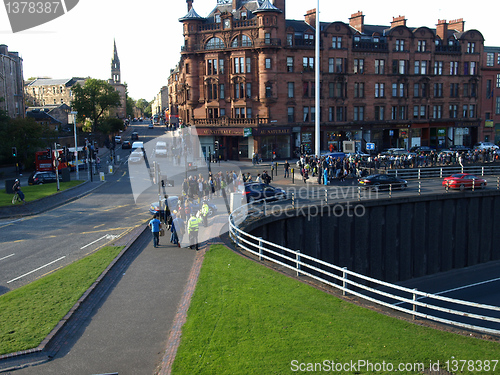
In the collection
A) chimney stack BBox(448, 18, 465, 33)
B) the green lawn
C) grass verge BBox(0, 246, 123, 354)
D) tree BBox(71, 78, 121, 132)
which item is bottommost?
grass verge BBox(0, 246, 123, 354)

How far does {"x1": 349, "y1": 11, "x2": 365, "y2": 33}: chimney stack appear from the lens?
63656 millimetres

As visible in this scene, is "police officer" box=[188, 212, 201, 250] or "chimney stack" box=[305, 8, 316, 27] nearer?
"police officer" box=[188, 212, 201, 250]

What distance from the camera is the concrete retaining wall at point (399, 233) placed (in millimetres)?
25125

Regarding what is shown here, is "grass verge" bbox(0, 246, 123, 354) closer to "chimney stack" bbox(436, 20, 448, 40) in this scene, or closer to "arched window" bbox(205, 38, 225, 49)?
"arched window" bbox(205, 38, 225, 49)

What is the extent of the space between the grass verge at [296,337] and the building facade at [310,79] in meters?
46.6

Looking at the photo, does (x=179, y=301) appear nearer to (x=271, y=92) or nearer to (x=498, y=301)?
(x=498, y=301)

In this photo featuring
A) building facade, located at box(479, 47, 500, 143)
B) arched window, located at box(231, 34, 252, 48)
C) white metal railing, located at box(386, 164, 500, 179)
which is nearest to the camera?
white metal railing, located at box(386, 164, 500, 179)

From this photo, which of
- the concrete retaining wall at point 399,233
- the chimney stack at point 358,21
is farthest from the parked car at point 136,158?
the chimney stack at point 358,21

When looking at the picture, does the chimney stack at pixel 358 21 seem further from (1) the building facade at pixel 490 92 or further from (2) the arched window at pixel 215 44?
(1) the building facade at pixel 490 92

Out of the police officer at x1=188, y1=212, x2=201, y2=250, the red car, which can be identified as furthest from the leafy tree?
the police officer at x1=188, y1=212, x2=201, y2=250

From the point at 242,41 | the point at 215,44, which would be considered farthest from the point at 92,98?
the point at 242,41

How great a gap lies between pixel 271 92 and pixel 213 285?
47609 mm

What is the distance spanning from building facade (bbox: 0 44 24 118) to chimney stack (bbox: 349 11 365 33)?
54370 mm

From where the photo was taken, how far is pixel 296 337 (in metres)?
9.90
